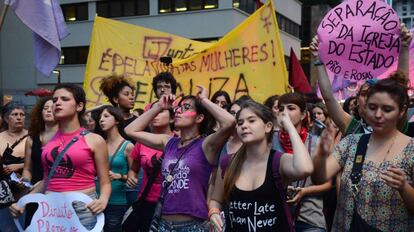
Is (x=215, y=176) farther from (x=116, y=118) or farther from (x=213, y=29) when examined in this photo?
(x=213, y=29)

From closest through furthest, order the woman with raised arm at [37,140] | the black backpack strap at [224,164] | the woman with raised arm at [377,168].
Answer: the woman with raised arm at [377,168]
the black backpack strap at [224,164]
the woman with raised arm at [37,140]

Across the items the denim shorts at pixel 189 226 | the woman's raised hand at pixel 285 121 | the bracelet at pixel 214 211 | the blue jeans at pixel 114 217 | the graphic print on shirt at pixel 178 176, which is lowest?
the blue jeans at pixel 114 217

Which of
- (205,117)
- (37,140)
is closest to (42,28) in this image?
(37,140)

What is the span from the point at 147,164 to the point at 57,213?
46.1 inches

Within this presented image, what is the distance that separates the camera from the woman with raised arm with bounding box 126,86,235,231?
13.3ft

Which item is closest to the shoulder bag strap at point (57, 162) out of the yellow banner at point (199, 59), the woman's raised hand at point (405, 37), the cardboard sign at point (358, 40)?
the cardboard sign at point (358, 40)

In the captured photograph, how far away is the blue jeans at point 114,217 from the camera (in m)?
5.30

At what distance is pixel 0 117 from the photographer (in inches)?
279

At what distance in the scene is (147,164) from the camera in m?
5.25

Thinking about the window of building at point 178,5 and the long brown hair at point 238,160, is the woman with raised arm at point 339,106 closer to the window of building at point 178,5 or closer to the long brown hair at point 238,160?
the long brown hair at point 238,160

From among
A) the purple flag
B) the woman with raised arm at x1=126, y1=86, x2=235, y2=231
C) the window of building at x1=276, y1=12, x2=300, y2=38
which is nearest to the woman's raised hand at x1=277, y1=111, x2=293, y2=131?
the woman with raised arm at x1=126, y1=86, x2=235, y2=231

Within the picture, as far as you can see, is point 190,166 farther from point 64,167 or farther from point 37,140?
point 37,140

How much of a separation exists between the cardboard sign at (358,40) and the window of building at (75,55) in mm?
31373

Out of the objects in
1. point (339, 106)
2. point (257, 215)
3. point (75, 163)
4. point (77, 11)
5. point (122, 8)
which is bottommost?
point (257, 215)
